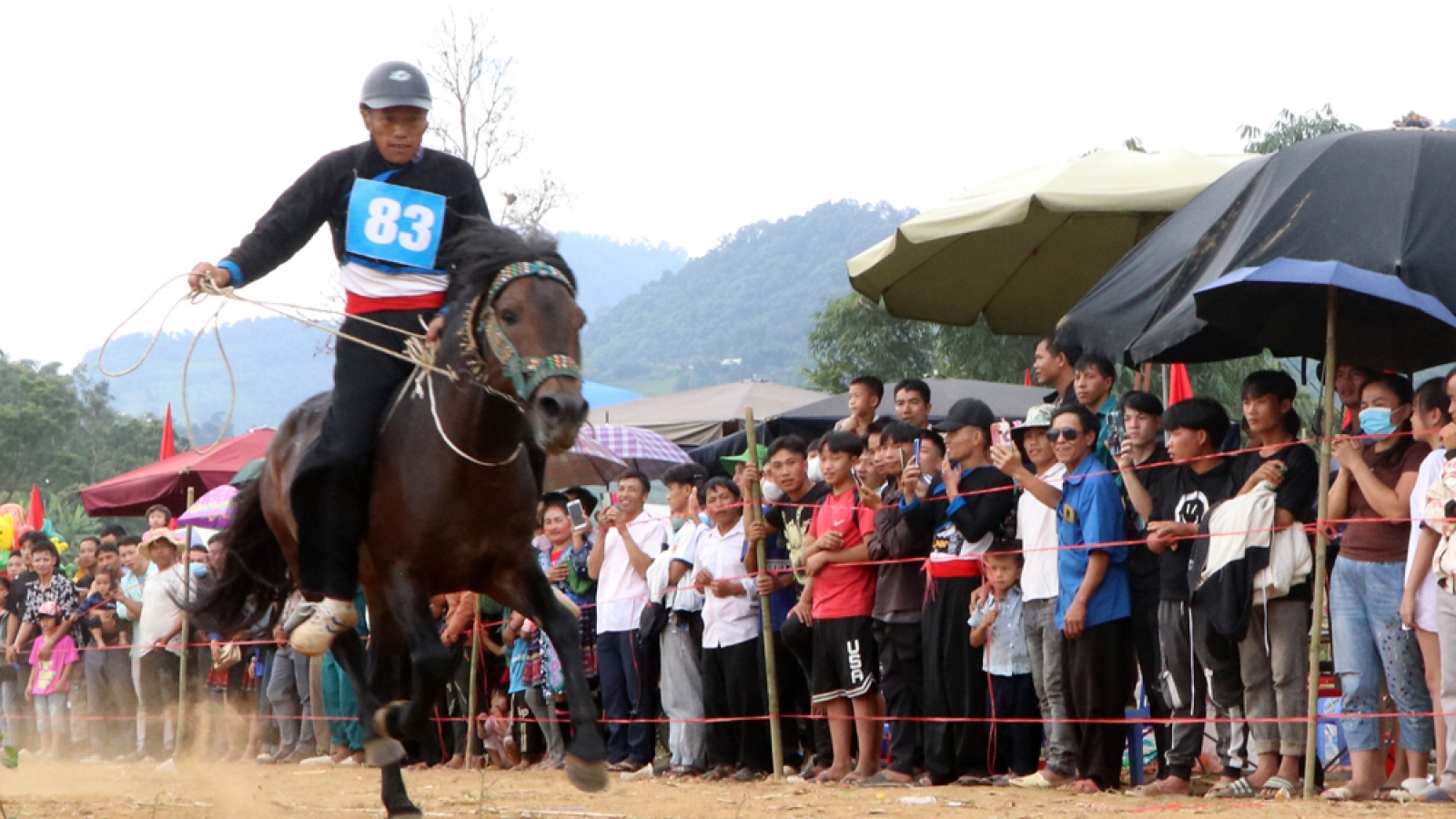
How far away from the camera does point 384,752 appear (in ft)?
21.5

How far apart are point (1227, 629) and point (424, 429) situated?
158 inches

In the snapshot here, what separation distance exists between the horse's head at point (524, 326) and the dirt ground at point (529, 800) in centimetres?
197

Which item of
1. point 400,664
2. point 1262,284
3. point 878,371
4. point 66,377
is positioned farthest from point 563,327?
point 66,377

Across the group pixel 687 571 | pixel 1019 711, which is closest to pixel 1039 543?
pixel 1019 711

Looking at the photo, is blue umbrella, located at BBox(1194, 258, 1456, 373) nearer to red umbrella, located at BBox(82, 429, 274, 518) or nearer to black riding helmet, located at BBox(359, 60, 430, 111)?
black riding helmet, located at BBox(359, 60, 430, 111)

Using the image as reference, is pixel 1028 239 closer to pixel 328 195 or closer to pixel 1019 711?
pixel 1019 711

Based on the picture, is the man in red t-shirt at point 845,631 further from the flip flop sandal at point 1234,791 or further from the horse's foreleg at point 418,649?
the horse's foreleg at point 418,649

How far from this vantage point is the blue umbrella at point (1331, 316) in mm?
6773

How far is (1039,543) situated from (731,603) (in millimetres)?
2400

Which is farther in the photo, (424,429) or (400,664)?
(400,664)

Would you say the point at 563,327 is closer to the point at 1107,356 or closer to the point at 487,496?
the point at 487,496

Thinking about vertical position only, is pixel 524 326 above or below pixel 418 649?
above

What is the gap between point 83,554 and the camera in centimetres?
1756

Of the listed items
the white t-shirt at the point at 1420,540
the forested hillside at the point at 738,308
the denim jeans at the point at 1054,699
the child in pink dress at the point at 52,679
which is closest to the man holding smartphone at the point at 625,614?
the denim jeans at the point at 1054,699
